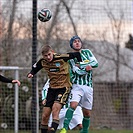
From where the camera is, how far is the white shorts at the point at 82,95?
35.9 ft

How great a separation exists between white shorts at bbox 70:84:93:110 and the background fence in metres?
5.19

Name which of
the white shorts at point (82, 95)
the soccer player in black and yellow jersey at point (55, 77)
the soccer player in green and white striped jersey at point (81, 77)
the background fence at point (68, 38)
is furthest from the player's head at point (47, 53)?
the background fence at point (68, 38)

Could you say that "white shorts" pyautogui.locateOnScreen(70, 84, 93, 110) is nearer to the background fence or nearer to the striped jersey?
the striped jersey

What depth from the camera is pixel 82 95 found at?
11.1 m

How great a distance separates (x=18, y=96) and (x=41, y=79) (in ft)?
2.86

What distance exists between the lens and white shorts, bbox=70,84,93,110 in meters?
10.9

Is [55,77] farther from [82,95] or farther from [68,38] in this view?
[68,38]

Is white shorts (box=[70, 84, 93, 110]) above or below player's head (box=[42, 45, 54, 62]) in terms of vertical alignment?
below

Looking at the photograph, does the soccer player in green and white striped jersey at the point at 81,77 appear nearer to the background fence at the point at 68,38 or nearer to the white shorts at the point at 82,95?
the white shorts at the point at 82,95

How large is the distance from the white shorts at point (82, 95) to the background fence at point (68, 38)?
5.19 metres

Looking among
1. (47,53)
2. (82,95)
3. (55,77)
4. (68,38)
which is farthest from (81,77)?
(68,38)

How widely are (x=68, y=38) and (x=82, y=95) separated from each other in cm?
693

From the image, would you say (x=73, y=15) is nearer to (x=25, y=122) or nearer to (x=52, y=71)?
(x=25, y=122)

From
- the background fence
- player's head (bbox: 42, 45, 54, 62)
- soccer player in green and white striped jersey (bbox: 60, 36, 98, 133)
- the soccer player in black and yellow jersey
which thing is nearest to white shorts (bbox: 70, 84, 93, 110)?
soccer player in green and white striped jersey (bbox: 60, 36, 98, 133)
